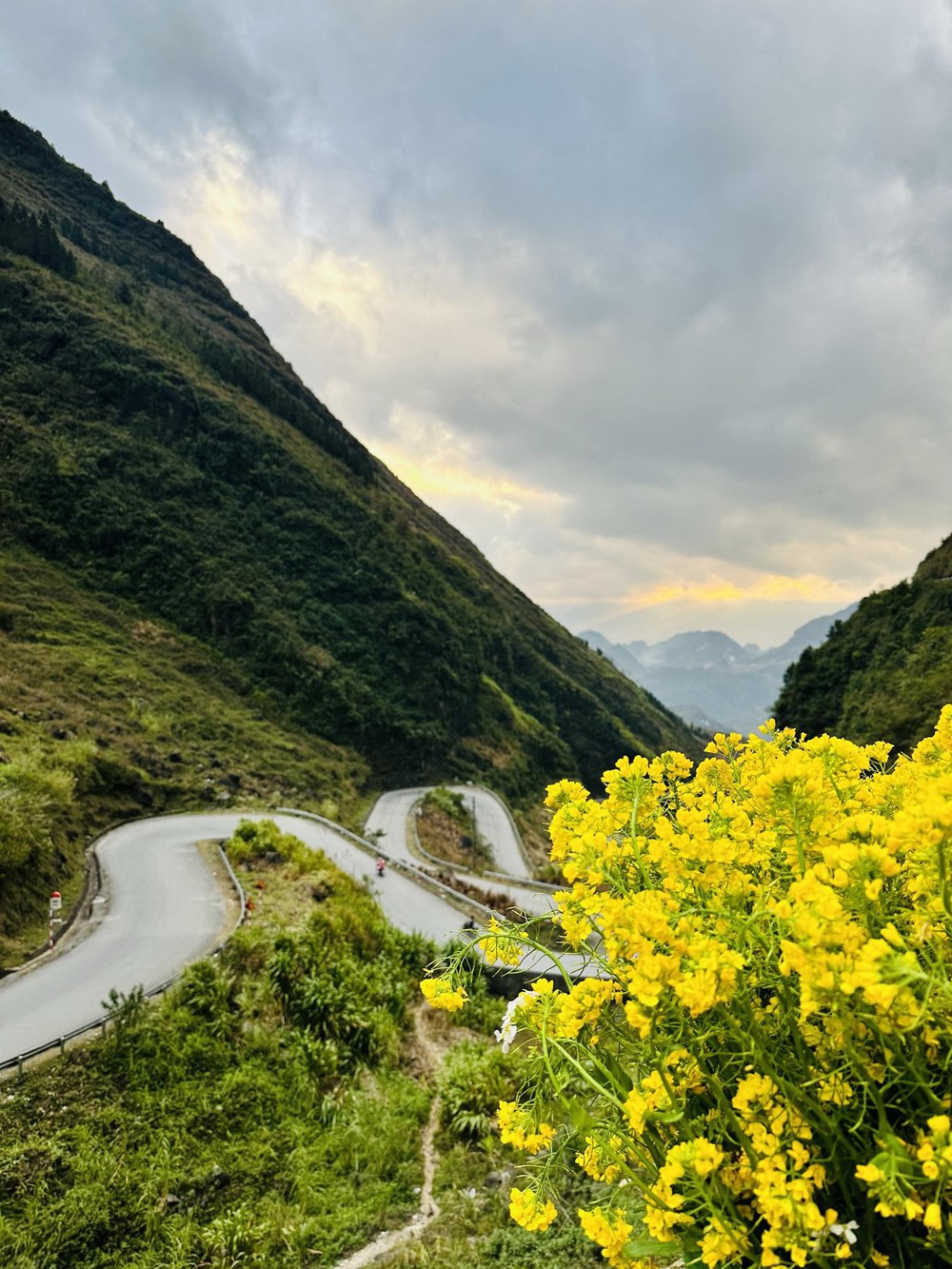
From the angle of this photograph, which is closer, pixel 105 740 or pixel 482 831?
pixel 105 740

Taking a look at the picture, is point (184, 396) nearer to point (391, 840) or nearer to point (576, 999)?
point (391, 840)

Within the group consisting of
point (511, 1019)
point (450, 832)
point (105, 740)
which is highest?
point (511, 1019)

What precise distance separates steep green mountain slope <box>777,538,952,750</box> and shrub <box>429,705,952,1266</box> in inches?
1090

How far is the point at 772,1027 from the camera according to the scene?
185 centimetres

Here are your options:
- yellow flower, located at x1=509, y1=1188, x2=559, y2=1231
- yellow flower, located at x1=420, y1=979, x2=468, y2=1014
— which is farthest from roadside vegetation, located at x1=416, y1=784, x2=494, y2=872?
yellow flower, located at x1=509, y1=1188, x2=559, y2=1231

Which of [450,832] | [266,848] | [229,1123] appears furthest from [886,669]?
[229,1123]

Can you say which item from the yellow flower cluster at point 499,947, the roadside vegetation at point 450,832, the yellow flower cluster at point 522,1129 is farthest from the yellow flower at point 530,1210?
Result: the roadside vegetation at point 450,832

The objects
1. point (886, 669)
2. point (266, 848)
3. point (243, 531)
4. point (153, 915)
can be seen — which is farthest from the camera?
point (243, 531)

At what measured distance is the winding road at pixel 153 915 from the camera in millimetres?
8914

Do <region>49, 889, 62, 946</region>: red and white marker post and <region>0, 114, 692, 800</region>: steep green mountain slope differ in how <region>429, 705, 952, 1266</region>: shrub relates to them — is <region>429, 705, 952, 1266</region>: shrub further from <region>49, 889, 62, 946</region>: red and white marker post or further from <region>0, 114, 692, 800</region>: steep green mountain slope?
<region>0, 114, 692, 800</region>: steep green mountain slope

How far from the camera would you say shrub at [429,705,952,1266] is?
4.79 feet

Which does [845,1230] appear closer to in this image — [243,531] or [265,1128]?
[265,1128]

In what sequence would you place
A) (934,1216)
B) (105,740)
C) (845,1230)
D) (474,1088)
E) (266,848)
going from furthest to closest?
1. (105,740)
2. (266,848)
3. (474,1088)
4. (845,1230)
5. (934,1216)

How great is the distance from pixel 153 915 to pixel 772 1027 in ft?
46.2
